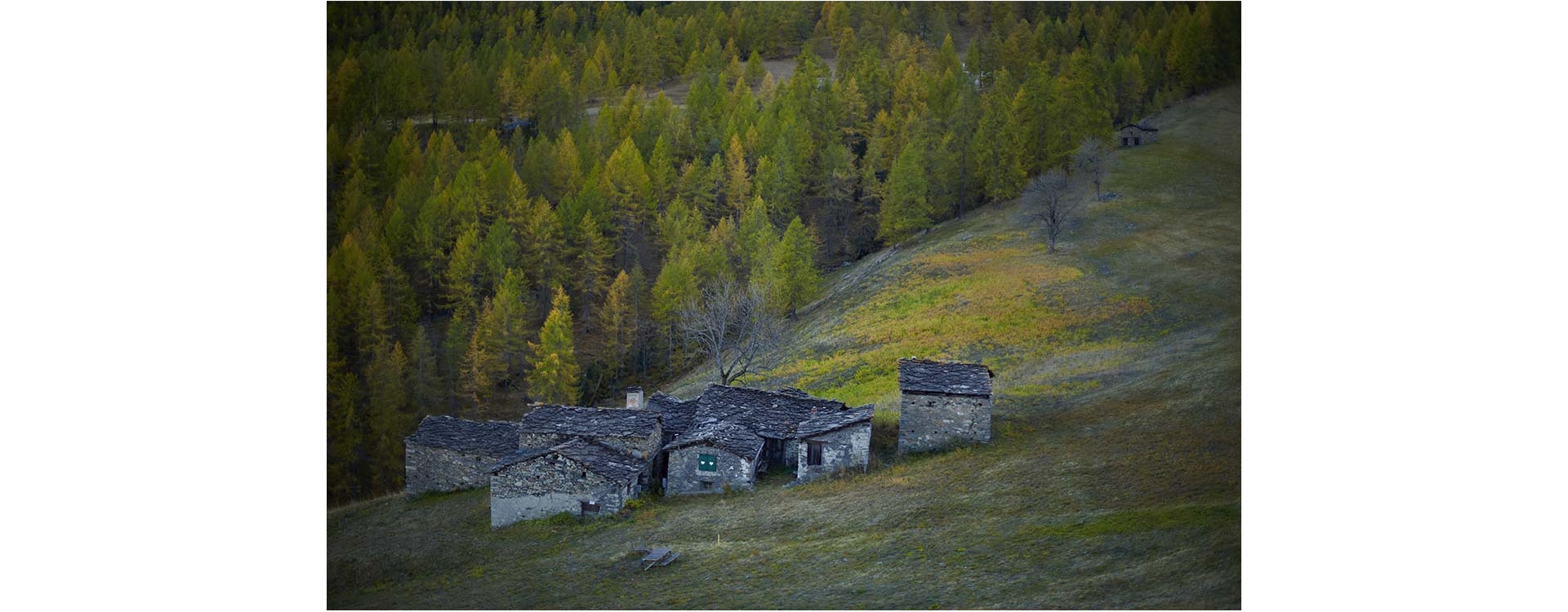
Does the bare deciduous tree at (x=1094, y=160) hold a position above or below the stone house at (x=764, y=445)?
above

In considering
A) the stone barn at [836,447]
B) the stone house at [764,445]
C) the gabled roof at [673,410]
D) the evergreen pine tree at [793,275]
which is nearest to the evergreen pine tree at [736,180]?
the evergreen pine tree at [793,275]

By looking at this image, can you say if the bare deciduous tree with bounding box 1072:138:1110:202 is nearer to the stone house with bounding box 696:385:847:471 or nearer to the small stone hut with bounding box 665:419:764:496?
the stone house with bounding box 696:385:847:471

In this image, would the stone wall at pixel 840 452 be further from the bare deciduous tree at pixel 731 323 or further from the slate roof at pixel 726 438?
the bare deciduous tree at pixel 731 323

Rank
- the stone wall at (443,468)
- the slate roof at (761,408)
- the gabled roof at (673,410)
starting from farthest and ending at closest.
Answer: the stone wall at (443,468) < the gabled roof at (673,410) < the slate roof at (761,408)

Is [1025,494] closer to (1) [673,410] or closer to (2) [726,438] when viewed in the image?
(2) [726,438]

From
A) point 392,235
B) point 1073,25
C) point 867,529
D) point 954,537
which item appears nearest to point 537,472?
point 392,235

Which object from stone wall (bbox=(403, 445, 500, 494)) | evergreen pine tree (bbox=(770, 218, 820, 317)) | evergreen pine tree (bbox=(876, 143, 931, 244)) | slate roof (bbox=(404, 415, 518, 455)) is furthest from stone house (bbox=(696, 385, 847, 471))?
evergreen pine tree (bbox=(876, 143, 931, 244))
